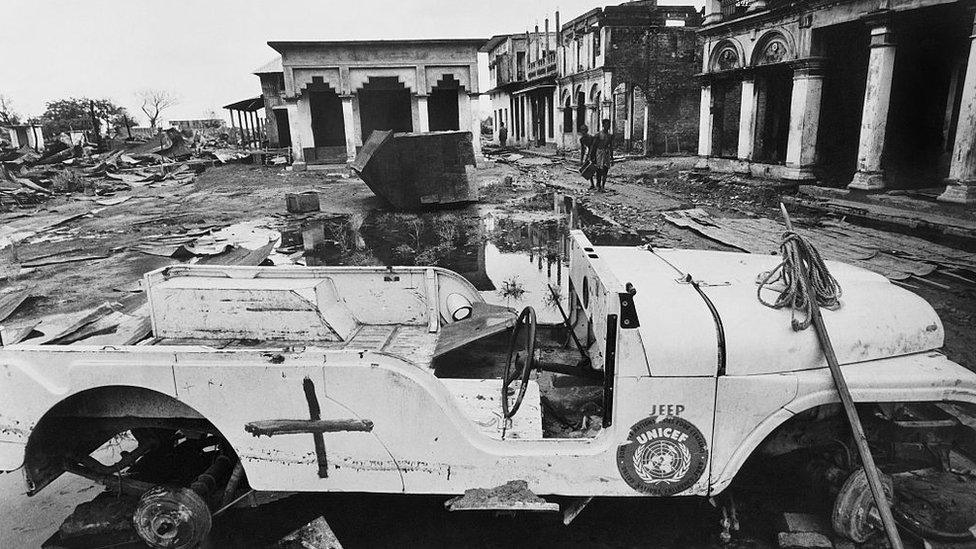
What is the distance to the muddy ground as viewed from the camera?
10.3ft

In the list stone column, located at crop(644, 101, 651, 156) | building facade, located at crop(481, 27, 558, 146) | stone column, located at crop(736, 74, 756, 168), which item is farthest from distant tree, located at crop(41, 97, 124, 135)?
stone column, located at crop(736, 74, 756, 168)

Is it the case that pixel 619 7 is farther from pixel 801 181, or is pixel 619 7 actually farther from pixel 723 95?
pixel 801 181

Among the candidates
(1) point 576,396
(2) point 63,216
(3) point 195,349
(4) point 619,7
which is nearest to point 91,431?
(3) point 195,349

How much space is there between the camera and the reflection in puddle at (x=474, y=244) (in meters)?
A: 8.48

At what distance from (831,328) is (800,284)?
249 millimetres

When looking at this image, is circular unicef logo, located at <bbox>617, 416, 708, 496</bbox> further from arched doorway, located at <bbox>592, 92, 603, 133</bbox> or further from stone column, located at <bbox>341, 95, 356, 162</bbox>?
arched doorway, located at <bbox>592, 92, 603, 133</bbox>

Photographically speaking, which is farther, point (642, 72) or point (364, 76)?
point (642, 72)

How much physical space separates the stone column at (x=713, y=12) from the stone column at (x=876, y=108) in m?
6.07

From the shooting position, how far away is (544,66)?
1551 inches

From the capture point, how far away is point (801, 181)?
1516 centimetres

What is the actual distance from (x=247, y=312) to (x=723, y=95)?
18.2m

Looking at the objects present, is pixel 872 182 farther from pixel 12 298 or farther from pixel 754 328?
pixel 12 298

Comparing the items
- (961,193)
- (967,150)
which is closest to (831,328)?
(961,193)

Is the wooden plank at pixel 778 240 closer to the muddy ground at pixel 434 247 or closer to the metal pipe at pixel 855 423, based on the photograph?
the muddy ground at pixel 434 247
